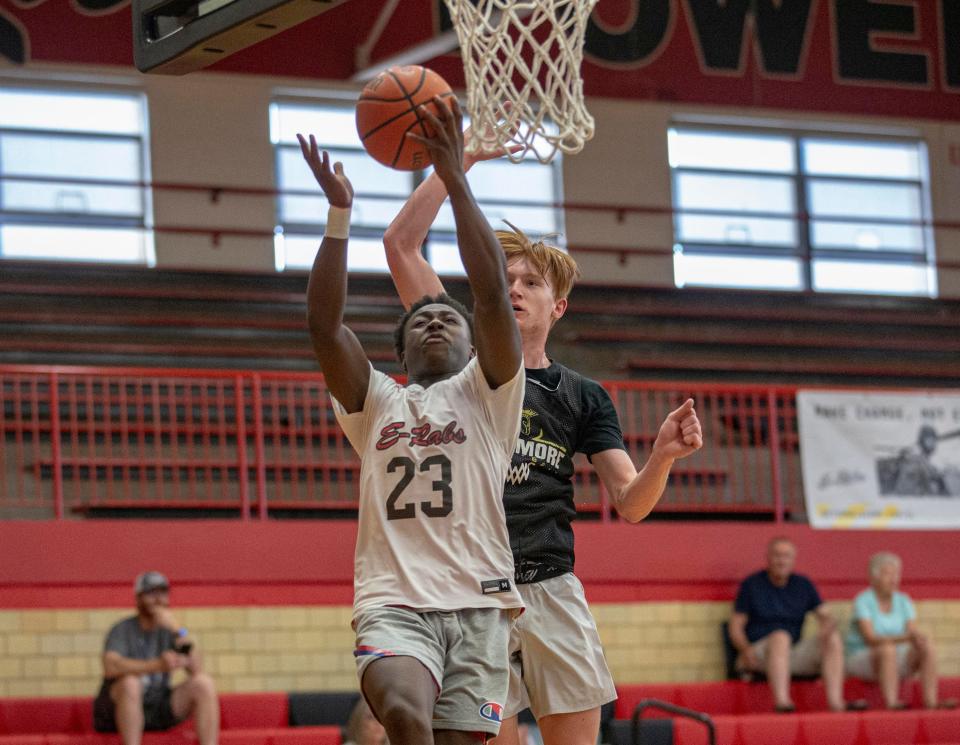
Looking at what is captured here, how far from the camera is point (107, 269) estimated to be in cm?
1367

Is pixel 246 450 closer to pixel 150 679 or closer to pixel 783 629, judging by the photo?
pixel 150 679

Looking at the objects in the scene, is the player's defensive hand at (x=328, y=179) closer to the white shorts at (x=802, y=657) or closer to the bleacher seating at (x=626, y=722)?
the bleacher seating at (x=626, y=722)

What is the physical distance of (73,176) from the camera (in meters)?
14.0

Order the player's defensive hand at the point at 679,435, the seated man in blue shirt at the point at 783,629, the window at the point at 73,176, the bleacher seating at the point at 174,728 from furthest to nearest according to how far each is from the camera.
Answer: the window at the point at 73,176 → the seated man in blue shirt at the point at 783,629 → the bleacher seating at the point at 174,728 → the player's defensive hand at the point at 679,435

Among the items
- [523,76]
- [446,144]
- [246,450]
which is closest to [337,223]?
[446,144]

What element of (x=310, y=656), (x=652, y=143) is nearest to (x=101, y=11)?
(x=652, y=143)

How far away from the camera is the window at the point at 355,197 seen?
14.6 m

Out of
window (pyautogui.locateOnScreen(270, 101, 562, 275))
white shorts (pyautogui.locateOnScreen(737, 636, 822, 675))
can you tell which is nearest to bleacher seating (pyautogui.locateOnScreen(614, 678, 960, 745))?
white shorts (pyautogui.locateOnScreen(737, 636, 822, 675))

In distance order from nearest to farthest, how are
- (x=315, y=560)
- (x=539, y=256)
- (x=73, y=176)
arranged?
(x=539, y=256)
(x=315, y=560)
(x=73, y=176)

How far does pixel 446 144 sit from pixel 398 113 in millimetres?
438

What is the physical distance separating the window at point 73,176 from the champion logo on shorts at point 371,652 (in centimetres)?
1026

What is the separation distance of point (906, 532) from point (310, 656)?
4376 millimetres

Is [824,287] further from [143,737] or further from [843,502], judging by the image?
[143,737]

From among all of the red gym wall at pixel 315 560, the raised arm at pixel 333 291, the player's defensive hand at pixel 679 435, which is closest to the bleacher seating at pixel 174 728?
the red gym wall at pixel 315 560
